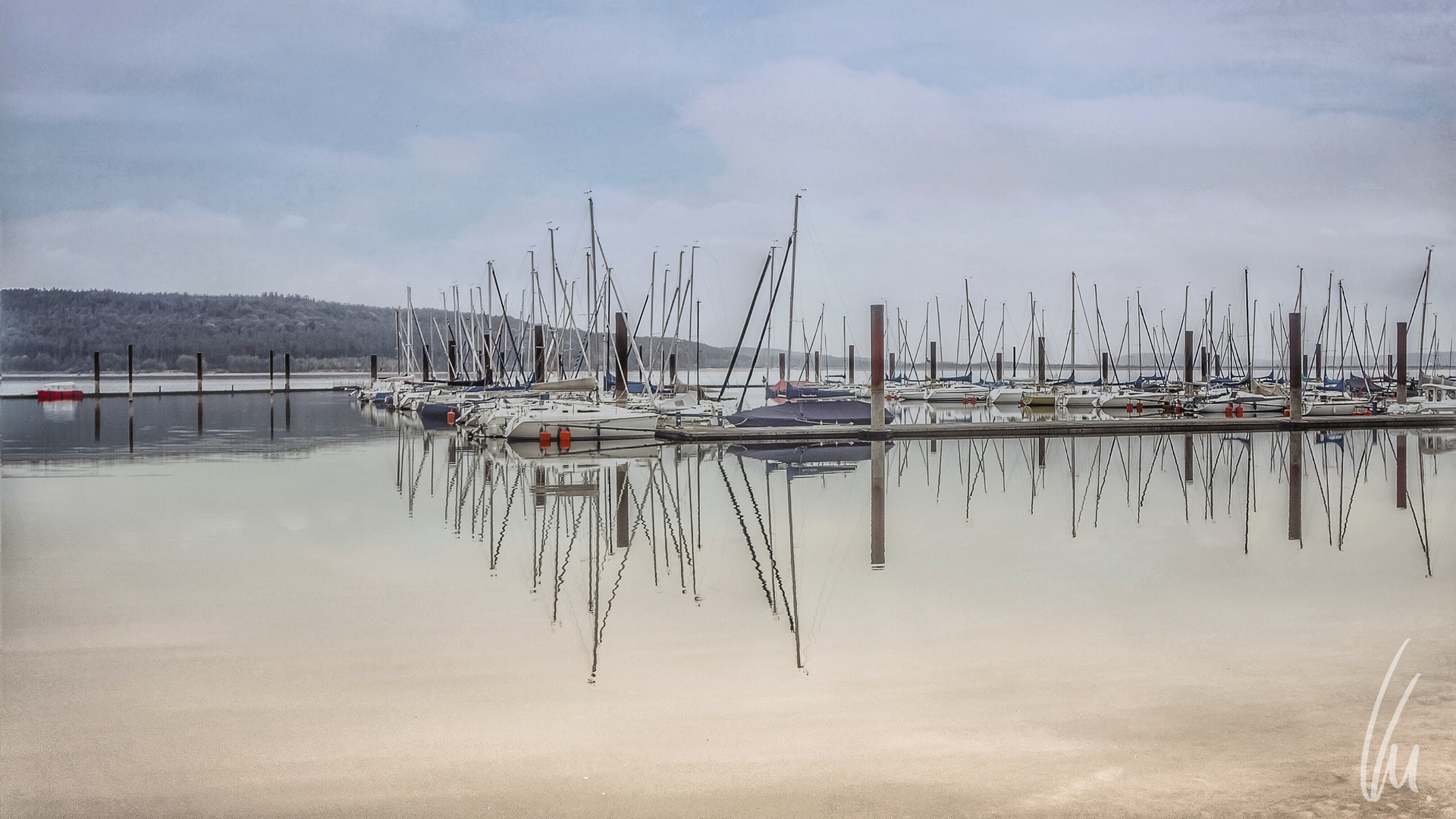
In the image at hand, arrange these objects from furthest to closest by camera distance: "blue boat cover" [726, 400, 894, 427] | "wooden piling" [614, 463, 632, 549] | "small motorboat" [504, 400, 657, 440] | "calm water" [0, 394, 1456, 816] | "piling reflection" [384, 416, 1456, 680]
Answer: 1. "blue boat cover" [726, 400, 894, 427]
2. "small motorboat" [504, 400, 657, 440]
3. "wooden piling" [614, 463, 632, 549]
4. "piling reflection" [384, 416, 1456, 680]
5. "calm water" [0, 394, 1456, 816]

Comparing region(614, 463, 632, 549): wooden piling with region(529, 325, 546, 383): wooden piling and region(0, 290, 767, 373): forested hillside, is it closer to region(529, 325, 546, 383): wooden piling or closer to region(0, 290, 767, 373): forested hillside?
region(529, 325, 546, 383): wooden piling

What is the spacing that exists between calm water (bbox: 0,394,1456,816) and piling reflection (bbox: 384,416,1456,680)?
110mm

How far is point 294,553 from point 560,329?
103 feet

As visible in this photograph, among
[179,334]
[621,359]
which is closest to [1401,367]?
[621,359]

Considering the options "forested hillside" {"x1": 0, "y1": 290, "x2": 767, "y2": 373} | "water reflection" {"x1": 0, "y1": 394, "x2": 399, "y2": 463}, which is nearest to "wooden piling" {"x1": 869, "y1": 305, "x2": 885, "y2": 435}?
"water reflection" {"x1": 0, "y1": 394, "x2": 399, "y2": 463}

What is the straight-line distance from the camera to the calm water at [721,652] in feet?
17.7

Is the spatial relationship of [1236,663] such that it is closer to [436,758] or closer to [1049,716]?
[1049,716]

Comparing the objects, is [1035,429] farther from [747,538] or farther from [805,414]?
[747,538]

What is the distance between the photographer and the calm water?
5.40m

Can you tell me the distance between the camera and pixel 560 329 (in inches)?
1714

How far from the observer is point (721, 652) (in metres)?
8.02

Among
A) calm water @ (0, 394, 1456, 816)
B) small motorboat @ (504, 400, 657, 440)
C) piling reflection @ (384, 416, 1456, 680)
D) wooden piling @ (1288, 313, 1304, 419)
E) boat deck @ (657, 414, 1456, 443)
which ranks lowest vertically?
calm water @ (0, 394, 1456, 816)

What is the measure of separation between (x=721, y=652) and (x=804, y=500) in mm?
9580

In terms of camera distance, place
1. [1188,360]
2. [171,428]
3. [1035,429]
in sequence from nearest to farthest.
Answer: [1035,429]
[171,428]
[1188,360]
